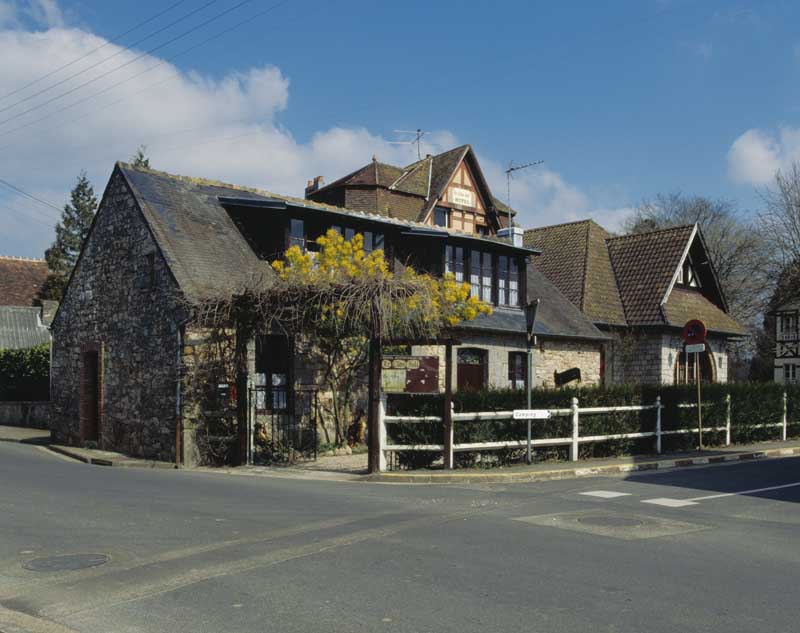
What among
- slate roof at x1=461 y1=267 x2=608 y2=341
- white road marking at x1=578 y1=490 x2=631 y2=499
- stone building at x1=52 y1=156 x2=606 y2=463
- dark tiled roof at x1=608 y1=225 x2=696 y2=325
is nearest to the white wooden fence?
white road marking at x1=578 y1=490 x2=631 y2=499

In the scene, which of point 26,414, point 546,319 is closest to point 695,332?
point 546,319

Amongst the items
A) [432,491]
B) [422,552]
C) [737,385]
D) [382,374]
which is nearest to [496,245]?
[737,385]

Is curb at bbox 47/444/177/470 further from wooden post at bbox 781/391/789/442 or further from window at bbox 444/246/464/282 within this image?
wooden post at bbox 781/391/789/442

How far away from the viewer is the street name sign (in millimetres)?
15836

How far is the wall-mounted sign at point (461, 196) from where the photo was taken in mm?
38000

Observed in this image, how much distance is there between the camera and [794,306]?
56344 millimetres

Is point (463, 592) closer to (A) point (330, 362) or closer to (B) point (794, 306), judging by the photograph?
(A) point (330, 362)

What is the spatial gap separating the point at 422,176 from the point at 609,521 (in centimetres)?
3022

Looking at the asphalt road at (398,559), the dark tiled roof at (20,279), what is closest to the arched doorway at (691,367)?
the asphalt road at (398,559)

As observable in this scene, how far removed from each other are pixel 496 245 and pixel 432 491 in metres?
14.6

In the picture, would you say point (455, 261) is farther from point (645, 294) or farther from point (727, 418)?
point (727, 418)

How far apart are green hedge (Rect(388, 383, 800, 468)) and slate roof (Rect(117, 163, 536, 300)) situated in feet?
15.5

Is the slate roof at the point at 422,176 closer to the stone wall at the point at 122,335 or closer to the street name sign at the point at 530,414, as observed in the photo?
the stone wall at the point at 122,335

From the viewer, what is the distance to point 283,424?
1909cm
